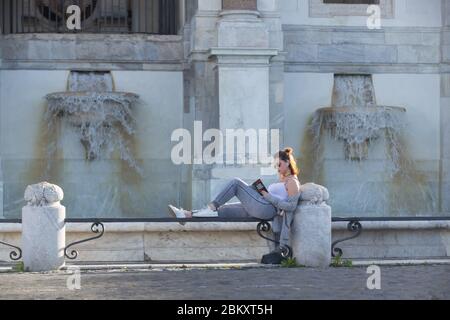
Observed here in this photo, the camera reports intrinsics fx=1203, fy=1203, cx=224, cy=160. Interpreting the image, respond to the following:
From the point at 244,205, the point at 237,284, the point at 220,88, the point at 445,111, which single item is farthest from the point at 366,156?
the point at 237,284

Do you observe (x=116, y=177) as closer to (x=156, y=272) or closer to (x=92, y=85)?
(x=92, y=85)

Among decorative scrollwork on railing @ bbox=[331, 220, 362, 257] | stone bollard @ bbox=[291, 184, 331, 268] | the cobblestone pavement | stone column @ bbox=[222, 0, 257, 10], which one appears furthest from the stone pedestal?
stone column @ bbox=[222, 0, 257, 10]

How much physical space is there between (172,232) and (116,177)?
574 centimetres

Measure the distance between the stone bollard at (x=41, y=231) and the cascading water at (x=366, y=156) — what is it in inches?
324

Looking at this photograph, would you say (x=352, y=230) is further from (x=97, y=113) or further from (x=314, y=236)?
(x=97, y=113)

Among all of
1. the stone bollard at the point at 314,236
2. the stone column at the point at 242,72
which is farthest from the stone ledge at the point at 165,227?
the stone column at the point at 242,72

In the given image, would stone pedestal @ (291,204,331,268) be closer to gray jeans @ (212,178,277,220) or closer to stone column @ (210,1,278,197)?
gray jeans @ (212,178,277,220)

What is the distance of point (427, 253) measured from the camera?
14141mm

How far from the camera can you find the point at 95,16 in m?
20.2

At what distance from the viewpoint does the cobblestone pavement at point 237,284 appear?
31.8 feet

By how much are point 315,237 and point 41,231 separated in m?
2.77

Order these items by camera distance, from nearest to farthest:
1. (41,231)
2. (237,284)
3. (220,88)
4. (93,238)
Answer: (237,284) → (41,231) → (93,238) → (220,88)

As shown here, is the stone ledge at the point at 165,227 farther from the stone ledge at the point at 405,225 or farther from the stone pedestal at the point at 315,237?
the stone pedestal at the point at 315,237

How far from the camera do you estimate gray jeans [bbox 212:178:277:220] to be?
13.2 metres
